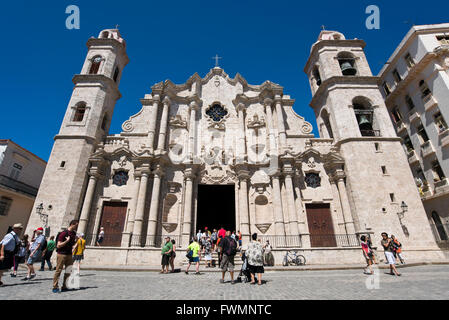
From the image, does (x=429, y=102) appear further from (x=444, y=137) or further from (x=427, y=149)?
(x=427, y=149)

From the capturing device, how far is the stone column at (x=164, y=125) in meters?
18.7

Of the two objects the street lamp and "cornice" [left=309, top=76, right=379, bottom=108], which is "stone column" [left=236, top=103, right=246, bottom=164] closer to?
"cornice" [left=309, top=76, right=379, bottom=108]

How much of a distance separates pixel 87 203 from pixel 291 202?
1441 centimetres

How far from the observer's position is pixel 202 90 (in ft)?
73.8

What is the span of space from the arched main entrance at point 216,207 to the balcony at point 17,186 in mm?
17069

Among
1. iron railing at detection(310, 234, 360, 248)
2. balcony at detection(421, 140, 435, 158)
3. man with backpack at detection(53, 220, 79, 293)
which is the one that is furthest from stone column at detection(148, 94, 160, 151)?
balcony at detection(421, 140, 435, 158)

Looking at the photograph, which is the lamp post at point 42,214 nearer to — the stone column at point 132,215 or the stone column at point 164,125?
the stone column at point 132,215

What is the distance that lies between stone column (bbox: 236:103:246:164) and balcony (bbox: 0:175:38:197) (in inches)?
803

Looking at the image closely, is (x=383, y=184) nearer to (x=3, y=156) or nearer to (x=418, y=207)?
(x=418, y=207)

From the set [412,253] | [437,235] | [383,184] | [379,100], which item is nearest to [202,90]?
[379,100]

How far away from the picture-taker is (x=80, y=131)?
17.9 metres

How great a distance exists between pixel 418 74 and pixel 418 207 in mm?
15273

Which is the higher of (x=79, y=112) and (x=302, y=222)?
(x=79, y=112)

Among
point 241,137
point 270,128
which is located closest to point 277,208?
point 241,137
